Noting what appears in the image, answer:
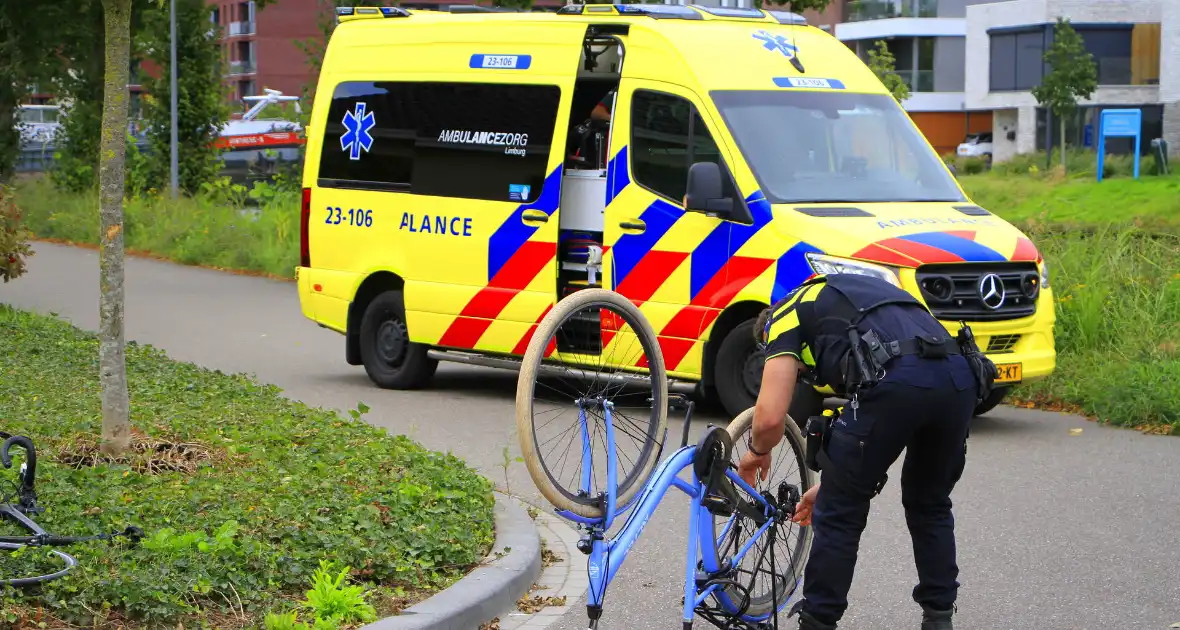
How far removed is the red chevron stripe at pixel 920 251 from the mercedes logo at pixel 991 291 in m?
0.26

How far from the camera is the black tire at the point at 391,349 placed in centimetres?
1266

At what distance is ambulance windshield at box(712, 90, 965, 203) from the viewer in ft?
35.3

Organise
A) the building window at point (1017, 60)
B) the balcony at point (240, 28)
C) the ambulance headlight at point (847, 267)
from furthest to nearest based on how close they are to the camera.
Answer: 1. the balcony at point (240, 28)
2. the building window at point (1017, 60)
3. the ambulance headlight at point (847, 267)

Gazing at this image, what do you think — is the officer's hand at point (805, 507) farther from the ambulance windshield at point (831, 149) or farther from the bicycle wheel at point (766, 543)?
the ambulance windshield at point (831, 149)

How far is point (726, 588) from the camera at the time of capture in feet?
18.7

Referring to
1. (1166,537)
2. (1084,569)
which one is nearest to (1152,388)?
(1166,537)

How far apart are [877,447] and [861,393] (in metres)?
0.18

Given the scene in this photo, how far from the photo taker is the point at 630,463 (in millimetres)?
5625

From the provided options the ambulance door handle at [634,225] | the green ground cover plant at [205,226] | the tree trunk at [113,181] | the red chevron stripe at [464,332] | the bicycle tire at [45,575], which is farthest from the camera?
the green ground cover plant at [205,226]

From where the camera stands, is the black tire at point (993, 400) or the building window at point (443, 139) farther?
the building window at point (443, 139)

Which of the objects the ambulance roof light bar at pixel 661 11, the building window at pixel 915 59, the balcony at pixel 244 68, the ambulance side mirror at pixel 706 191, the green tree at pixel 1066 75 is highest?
the balcony at pixel 244 68

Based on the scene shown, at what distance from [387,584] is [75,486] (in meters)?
1.73

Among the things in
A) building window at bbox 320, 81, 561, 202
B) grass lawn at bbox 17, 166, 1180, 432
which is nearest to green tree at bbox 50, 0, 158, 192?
grass lawn at bbox 17, 166, 1180, 432

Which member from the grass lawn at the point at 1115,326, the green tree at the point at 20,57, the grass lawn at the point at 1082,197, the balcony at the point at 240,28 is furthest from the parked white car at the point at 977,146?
the grass lawn at the point at 1115,326
